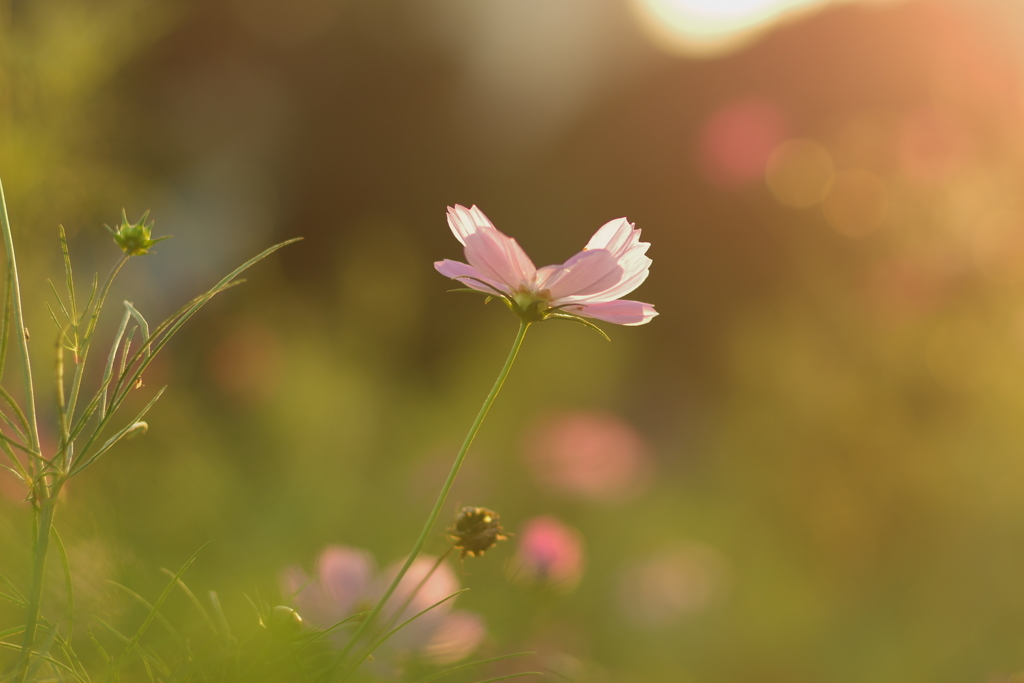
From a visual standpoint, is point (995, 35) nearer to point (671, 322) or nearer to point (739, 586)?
point (739, 586)

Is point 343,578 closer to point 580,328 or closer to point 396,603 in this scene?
point 396,603

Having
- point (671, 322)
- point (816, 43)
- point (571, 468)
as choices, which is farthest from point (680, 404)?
point (571, 468)

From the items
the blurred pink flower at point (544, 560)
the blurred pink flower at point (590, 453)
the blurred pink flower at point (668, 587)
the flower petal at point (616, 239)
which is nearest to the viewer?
the flower petal at point (616, 239)

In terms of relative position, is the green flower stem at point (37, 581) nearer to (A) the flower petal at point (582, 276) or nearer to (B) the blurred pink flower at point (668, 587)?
(A) the flower petal at point (582, 276)

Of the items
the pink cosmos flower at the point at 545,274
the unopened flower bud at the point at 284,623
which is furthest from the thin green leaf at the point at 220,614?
the pink cosmos flower at the point at 545,274

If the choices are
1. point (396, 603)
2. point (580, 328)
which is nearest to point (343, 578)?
point (396, 603)

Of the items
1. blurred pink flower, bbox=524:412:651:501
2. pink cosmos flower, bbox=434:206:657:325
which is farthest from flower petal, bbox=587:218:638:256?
blurred pink flower, bbox=524:412:651:501
